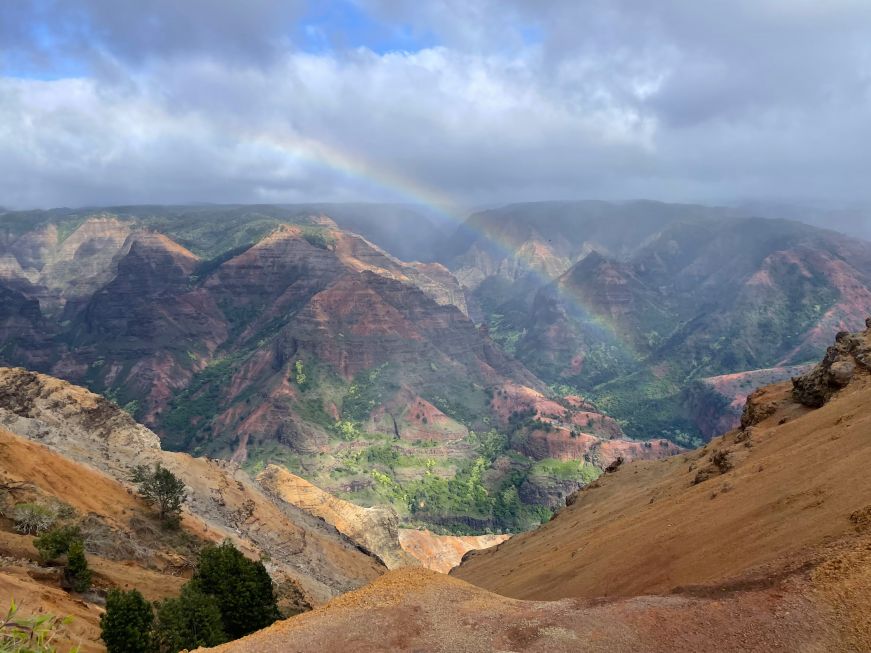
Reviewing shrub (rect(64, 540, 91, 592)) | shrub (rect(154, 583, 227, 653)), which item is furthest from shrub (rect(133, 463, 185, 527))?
shrub (rect(154, 583, 227, 653))

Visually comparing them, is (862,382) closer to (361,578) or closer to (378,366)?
(361,578)

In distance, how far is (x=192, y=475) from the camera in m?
75.7

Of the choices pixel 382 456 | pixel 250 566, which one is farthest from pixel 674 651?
pixel 382 456

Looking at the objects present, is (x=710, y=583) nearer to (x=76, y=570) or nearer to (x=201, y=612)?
(x=201, y=612)

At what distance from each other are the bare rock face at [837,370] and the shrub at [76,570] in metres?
50.6

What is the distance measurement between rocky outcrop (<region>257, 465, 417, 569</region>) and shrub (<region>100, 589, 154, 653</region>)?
7011cm

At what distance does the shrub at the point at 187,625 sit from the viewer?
28.4 m

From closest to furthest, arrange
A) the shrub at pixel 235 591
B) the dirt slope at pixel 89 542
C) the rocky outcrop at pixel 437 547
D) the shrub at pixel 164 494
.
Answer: the dirt slope at pixel 89 542 → the shrub at pixel 235 591 → the shrub at pixel 164 494 → the rocky outcrop at pixel 437 547

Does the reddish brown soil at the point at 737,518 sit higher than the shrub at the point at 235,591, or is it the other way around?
the reddish brown soil at the point at 737,518

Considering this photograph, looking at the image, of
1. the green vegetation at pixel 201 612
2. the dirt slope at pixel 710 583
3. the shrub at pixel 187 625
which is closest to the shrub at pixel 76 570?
the green vegetation at pixel 201 612

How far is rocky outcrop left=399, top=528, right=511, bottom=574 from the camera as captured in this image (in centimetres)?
11281

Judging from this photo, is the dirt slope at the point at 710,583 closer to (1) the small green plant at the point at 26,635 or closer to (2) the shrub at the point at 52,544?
(1) the small green plant at the point at 26,635

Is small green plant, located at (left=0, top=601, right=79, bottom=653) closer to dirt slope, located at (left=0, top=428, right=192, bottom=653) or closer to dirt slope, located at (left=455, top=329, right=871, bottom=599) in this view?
dirt slope, located at (left=0, top=428, right=192, bottom=653)

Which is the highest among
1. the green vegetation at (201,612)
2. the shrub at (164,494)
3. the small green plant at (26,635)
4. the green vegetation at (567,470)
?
the small green plant at (26,635)
